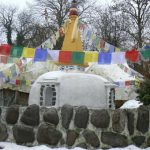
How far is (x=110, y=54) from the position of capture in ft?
38.7

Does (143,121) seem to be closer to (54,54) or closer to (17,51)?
(54,54)

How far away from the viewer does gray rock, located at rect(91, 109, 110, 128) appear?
9086 mm

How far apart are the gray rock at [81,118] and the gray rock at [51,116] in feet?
1.56

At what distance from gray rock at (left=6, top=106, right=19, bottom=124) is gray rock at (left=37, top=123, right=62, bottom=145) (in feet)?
2.32

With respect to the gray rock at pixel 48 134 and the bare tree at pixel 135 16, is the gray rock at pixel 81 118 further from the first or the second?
the bare tree at pixel 135 16

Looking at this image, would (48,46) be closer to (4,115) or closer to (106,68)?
(4,115)

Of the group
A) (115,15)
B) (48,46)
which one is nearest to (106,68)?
(115,15)

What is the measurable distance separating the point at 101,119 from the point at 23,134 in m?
1.95

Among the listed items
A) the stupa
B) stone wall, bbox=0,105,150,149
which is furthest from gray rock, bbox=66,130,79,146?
the stupa

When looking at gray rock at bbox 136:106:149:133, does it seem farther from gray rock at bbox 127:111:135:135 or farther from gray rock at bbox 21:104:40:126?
gray rock at bbox 21:104:40:126

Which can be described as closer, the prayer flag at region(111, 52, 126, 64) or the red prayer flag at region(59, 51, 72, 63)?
the prayer flag at region(111, 52, 126, 64)

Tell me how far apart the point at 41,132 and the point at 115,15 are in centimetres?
2583

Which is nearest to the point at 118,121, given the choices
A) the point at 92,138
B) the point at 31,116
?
the point at 92,138

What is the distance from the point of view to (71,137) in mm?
9125
